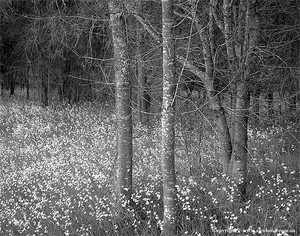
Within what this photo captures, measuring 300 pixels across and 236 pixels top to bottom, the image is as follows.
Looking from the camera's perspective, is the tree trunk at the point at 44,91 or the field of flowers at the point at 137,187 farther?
the tree trunk at the point at 44,91

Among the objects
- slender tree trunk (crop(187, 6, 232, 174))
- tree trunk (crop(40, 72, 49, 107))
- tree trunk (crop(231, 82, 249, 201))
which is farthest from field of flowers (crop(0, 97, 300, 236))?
tree trunk (crop(40, 72, 49, 107))

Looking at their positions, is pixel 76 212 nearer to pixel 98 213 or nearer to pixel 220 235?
Result: pixel 98 213

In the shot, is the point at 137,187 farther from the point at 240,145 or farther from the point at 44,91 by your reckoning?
the point at 44,91

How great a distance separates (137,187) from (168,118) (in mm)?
2241

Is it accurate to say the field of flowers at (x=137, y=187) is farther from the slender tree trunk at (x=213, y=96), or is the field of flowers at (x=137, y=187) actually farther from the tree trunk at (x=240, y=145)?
the slender tree trunk at (x=213, y=96)

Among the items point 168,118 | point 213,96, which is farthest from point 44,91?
point 168,118

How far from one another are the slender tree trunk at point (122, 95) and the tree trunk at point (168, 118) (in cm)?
110

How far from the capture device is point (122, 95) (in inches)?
225

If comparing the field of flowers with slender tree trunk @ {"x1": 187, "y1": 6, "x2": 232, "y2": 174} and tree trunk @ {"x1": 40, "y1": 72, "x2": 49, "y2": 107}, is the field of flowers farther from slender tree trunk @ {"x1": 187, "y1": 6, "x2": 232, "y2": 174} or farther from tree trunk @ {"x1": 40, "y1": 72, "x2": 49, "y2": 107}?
tree trunk @ {"x1": 40, "y1": 72, "x2": 49, "y2": 107}

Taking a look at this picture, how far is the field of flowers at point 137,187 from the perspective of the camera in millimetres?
4926

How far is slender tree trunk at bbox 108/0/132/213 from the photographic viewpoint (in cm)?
569

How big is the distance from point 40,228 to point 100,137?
17.8 ft

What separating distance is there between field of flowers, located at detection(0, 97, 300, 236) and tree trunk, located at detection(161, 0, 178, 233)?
222 mm

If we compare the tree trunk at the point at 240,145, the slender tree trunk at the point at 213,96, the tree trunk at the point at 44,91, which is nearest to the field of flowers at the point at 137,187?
the tree trunk at the point at 240,145
